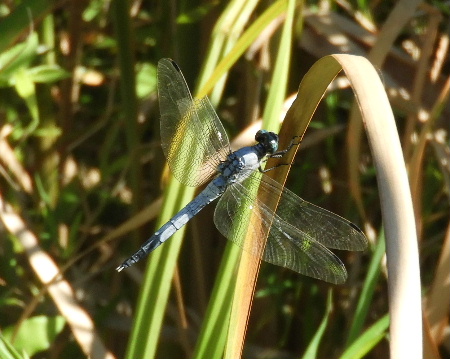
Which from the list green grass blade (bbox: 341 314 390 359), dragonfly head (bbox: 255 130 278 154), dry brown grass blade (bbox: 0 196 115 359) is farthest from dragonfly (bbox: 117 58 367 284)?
dry brown grass blade (bbox: 0 196 115 359)

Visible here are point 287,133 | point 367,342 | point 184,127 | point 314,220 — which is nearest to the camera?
point 287,133

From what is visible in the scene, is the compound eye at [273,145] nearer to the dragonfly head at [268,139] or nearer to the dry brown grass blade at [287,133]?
the dragonfly head at [268,139]

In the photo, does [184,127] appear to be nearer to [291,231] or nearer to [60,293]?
[291,231]

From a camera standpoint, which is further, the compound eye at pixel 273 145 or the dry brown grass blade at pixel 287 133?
the compound eye at pixel 273 145

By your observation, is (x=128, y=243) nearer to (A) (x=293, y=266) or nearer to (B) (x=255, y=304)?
(B) (x=255, y=304)

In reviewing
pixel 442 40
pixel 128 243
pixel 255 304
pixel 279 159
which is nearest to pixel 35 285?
pixel 128 243

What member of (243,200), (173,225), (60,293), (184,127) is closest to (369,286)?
(243,200)

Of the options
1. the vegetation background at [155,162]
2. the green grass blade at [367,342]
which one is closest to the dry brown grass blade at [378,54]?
the vegetation background at [155,162]
